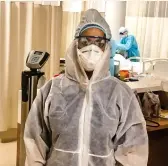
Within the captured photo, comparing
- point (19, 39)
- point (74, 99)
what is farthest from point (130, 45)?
point (74, 99)

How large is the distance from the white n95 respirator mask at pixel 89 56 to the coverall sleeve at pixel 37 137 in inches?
9.9

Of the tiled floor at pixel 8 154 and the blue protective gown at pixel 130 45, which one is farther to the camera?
the blue protective gown at pixel 130 45

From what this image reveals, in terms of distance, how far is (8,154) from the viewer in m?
3.50

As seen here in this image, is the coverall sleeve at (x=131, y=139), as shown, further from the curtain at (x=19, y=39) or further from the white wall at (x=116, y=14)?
the white wall at (x=116, y=14)

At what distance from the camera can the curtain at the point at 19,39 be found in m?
3.59

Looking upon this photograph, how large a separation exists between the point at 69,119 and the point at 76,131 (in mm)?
61

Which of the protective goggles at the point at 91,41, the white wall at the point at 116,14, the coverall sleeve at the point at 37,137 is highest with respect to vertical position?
the white wall at the point at 116,14

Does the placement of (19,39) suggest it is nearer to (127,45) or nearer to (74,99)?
(127,45)

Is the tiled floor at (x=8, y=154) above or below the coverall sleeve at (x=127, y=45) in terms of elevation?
below

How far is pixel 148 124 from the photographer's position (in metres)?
2.32

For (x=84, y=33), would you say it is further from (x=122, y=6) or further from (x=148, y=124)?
(x=122, y=6)

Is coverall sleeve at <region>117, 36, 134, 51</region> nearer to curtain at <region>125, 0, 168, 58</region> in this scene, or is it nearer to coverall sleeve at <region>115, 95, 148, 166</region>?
curtain at <region>125, 0, 168, 58</region>

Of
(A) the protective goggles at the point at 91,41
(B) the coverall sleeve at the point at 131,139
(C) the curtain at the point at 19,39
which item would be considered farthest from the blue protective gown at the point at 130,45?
(B) the coverall sleeve at the point at 131,139

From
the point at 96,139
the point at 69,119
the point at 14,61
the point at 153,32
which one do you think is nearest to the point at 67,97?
the point at 69,119
